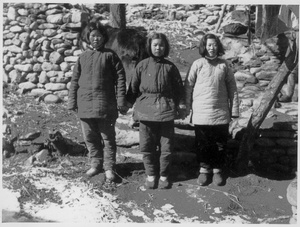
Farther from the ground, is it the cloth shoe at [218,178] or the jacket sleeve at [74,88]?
the jacket sleeve at [74,88]

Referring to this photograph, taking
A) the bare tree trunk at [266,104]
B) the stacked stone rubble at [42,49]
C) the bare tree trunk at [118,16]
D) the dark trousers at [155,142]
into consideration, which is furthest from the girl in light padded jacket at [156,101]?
the bare tree trunk at [118,16]

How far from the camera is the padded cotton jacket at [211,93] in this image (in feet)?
10.0

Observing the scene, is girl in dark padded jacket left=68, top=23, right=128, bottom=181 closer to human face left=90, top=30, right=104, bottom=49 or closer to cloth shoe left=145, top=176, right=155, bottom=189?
human face left=90, top=30, right=104, bottom=49

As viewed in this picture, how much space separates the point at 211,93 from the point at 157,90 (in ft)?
1.55

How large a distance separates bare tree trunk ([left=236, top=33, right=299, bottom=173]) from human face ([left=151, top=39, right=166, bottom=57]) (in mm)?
1100

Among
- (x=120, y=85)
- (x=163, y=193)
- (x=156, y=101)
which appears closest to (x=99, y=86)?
(x=120, y=85)

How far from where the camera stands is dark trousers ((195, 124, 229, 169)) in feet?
10.3

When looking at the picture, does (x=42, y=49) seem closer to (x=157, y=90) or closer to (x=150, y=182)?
(x=157, y=90)

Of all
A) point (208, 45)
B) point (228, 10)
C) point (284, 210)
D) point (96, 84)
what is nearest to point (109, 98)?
point (96, 84)

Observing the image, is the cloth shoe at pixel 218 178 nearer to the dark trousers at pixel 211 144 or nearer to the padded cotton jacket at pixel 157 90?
the dark trousers at pixel 211 144

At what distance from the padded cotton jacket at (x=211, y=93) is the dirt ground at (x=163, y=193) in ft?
2.09

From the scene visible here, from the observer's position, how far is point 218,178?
3219mm

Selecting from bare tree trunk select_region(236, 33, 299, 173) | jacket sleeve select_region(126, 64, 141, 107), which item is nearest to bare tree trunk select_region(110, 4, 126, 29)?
jacket sleeve select_region(126, 64, 141, 107)

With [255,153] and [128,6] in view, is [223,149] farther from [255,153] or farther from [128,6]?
[128,6]
